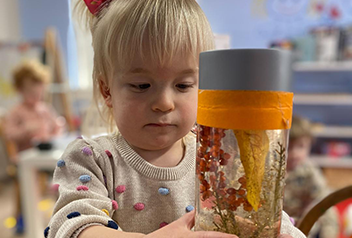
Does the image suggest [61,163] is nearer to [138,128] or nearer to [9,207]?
[138,128]

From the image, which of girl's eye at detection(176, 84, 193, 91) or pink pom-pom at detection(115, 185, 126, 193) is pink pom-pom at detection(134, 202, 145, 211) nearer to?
pink pom-pom at detection(115, 185, 126, 193)

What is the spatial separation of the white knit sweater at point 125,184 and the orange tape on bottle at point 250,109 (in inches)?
9.3

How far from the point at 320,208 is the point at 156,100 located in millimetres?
480

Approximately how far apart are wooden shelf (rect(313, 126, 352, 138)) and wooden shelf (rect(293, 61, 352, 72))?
1.98 ft

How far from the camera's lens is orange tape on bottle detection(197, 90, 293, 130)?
0.34 meters

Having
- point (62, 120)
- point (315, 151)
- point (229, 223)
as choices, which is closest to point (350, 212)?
point (229, 223)

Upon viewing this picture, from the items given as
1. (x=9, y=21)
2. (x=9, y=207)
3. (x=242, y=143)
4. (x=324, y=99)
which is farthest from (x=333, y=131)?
(x=9, y=21)

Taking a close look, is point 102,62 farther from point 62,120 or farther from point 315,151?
point 315,151

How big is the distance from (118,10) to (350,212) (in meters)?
1.63

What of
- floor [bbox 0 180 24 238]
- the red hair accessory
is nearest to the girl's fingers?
the red hair accessory

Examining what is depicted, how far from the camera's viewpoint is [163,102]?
1.57 ft

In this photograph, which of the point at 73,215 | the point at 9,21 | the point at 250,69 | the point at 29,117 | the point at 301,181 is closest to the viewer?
the point at 250,69

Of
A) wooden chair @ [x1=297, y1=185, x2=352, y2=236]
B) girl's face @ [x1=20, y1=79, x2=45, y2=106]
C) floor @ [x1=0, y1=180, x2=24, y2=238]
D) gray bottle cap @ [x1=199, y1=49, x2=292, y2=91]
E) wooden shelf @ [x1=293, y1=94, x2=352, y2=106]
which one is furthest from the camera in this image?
wooden shelf @ [x1=293, y1=94, x2=352, y2=106]

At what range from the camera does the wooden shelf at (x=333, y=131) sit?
11.1 ft
